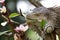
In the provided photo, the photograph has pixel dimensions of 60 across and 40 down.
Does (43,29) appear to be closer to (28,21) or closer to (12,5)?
(28,21)

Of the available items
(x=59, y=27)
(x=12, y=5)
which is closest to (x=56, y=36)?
(x=59, y=27)

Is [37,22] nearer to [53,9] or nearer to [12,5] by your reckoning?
[53,9]

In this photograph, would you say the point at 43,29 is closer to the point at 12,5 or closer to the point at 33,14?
the point at 33,14

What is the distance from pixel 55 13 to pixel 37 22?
6cm

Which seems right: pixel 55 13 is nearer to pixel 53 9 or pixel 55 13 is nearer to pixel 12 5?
pixel 53 9

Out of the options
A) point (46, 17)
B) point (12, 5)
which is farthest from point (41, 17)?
point (12, 5)

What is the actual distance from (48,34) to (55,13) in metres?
0.07

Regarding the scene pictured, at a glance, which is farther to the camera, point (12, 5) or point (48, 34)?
point (12, 5)

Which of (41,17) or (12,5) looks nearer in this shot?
(41,17)

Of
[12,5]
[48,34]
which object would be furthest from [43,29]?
[12,5]

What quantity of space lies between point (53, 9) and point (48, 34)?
9 cm

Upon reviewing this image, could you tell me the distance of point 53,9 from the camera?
0.59m

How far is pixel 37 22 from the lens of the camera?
0.56m

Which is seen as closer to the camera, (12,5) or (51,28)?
(51,28)
